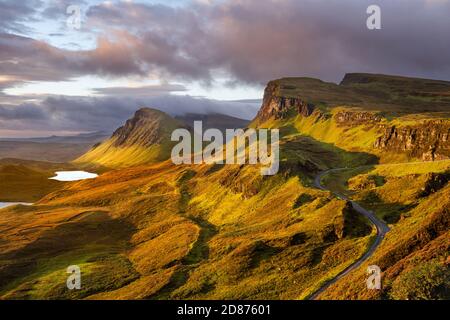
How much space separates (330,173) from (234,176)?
3533cm

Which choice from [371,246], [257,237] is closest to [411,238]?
[371,246]

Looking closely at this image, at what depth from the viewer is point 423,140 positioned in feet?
556

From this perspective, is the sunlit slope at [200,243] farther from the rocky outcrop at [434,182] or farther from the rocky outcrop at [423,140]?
the rocky outcrop at [423,140]

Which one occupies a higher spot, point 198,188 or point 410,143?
point 410,143

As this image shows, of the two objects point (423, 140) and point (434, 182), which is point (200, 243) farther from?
point (423, 140)

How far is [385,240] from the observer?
81.2 metres

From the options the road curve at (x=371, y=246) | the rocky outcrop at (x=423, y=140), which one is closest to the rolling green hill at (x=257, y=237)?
the rocky outcrop at (x=423, y=140)

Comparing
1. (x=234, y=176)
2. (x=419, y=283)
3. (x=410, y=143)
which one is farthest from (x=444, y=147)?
(x=419, y=283)

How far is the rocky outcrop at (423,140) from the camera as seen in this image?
160 m

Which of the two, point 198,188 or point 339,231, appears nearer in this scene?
point 339,231

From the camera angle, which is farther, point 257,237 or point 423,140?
point 423,140

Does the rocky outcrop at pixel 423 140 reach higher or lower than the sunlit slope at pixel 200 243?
higher

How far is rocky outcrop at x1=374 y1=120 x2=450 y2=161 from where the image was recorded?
160m

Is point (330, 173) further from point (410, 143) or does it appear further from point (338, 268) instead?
point (338, 268)
